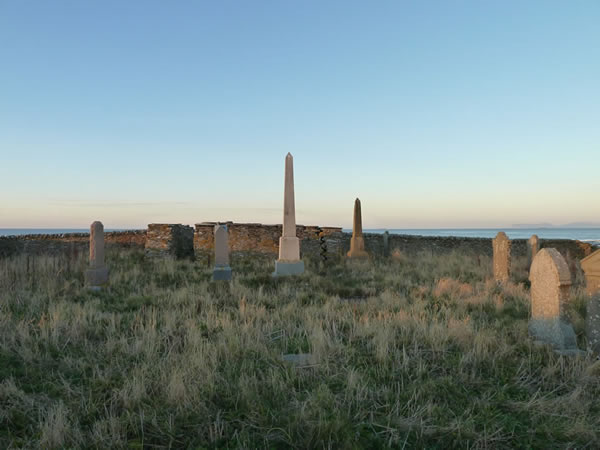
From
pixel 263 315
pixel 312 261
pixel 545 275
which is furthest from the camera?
pixel 312 261

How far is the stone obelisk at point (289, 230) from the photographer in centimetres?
1113

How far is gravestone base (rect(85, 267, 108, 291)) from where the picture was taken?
28.2 ft

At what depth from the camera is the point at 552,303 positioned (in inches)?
185

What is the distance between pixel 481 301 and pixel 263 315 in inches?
165

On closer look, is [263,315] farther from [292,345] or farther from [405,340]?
[405,340]

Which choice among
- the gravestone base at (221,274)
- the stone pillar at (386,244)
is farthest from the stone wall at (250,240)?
the gravestone base at (221,274)

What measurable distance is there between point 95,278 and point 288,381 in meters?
7.31

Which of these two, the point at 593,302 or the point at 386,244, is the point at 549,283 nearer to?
the point at 593,302

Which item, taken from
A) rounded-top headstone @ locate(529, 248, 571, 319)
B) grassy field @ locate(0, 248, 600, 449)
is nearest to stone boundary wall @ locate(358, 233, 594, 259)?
grassy field @ locate(0, 248, 600, 449)

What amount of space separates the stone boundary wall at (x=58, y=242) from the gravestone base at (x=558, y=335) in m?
15.6

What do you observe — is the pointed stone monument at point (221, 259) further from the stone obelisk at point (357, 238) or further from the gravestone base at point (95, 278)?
the stone obelisk at point (357, 238)

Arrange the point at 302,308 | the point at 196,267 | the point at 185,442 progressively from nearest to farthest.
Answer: the point at 185,442 < the point at 302,308 < the point at 196,267

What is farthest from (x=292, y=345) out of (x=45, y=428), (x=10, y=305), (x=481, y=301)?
(x=10, y=305)

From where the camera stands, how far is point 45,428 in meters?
2.45
